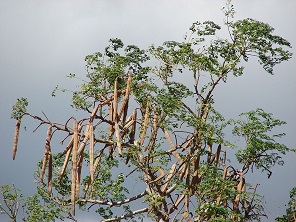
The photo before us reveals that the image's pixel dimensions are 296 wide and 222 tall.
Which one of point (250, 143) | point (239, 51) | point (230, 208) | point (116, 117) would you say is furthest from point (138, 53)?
point (116, 117)

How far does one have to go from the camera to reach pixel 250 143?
11.1 m

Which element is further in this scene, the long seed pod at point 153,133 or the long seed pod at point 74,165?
the long seed pod at point 153,133

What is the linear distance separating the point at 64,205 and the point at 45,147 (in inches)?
199

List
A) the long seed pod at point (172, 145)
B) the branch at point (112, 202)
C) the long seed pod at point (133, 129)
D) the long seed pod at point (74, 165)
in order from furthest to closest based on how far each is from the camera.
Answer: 1. the branch at point (112, 202)
2. the long seed pod at point (172, 145)
3. the long seed pod at point (133, 129)
4. the long seed pod at point (74, 165)

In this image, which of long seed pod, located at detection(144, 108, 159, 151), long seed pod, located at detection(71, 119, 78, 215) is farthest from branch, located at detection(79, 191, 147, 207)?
long seed pod, located at detection(71, 119, 78, 215)

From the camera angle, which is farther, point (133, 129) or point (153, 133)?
point (153, 133)

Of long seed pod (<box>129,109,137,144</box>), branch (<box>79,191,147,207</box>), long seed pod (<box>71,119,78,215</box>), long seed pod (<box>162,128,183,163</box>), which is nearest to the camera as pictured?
long seed pod (<box>71,119,78,215</box>)

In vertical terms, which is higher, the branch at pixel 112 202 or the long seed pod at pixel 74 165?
the branch at pixel 112 202

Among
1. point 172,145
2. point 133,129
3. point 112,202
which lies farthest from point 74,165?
point 112,202

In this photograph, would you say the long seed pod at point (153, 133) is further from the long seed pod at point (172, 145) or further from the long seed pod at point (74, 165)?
the long seed pod at point (74, 165)

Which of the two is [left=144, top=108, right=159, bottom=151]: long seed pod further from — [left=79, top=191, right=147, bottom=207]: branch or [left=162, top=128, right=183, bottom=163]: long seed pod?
[left=79, top=191, right=147, bottom=207]: branch

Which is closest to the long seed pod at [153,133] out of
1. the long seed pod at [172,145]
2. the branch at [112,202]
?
the long seed pod at [172,145]

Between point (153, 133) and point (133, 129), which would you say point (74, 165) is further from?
point (153, 133)

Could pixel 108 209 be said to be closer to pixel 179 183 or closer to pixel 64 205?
pixel 64 205
